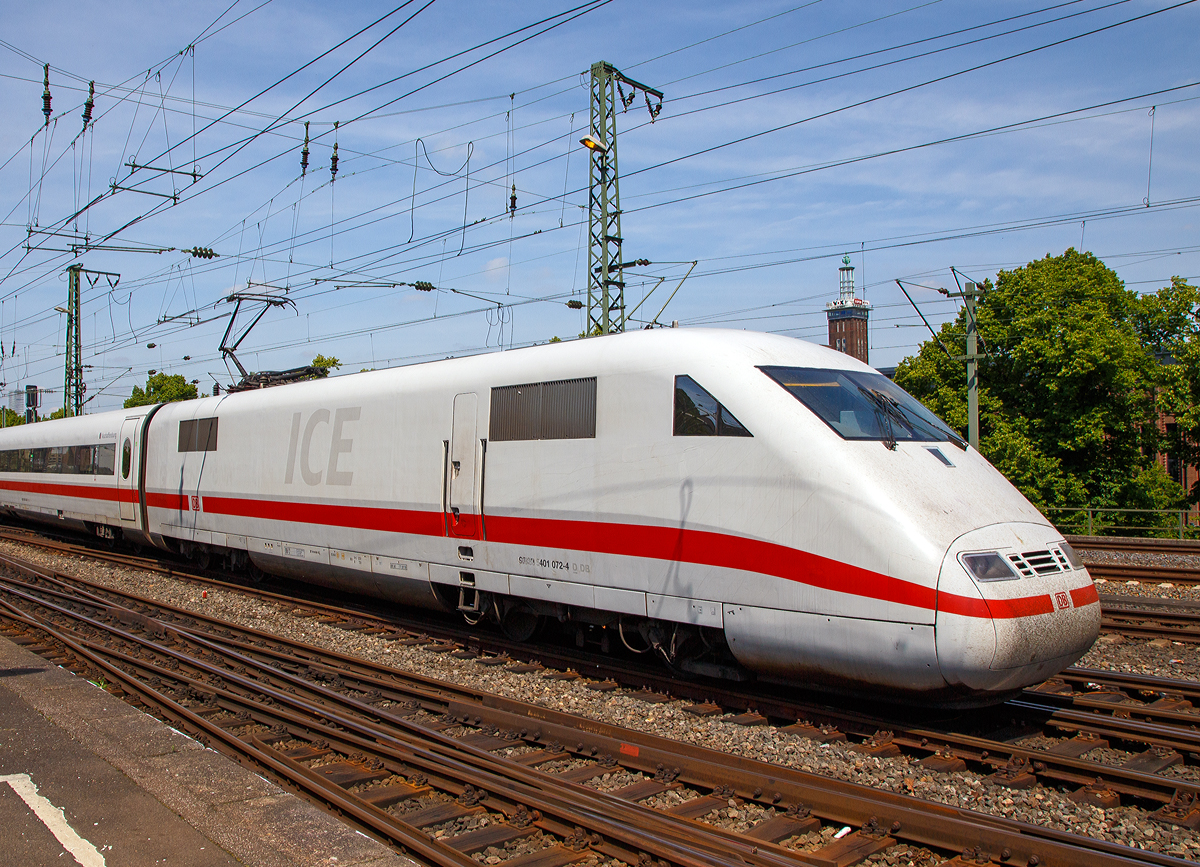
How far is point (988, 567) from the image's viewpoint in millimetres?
5871

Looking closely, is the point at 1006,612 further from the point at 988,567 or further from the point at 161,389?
the point at 161,389

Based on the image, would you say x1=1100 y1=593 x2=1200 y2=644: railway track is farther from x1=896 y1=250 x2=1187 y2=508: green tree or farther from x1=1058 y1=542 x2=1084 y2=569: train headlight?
x1=896 y1=250 x2=1187 y2=508: green tree

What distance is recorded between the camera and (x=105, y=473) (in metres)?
19.9

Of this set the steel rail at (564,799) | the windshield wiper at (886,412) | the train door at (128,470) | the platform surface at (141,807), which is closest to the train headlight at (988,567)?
the windshield wiper at (886,412)

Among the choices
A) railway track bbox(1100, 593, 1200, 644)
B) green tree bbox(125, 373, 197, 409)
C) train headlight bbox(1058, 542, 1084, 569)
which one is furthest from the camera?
green tree bbox(125, 373, 197, 409)

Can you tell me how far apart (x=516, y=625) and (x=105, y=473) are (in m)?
14.3

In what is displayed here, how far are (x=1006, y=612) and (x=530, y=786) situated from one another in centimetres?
329

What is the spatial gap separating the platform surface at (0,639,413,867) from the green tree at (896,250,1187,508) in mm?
30224

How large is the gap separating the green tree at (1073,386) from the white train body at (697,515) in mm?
26177

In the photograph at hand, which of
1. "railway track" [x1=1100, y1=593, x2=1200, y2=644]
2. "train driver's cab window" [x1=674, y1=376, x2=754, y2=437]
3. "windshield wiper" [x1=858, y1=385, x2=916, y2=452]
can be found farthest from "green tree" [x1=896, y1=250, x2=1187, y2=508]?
"train driver's cab window" [x1=674, y1=376, x2=754, y2=437]

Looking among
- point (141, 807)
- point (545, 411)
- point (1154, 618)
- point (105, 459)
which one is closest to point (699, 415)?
point (545, 411)

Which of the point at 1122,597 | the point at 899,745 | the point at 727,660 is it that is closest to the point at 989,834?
the point at 899,745

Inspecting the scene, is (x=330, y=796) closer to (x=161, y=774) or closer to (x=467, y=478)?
(x=161, y=774)

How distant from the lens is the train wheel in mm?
9781
